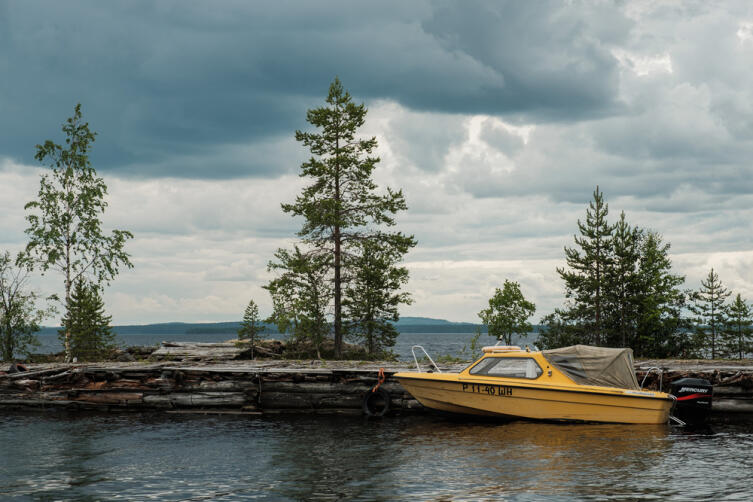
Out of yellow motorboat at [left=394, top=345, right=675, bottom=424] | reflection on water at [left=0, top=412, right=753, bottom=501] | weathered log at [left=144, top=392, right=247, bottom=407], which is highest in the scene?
yellow motorboat at [left=394, top=345, right=675, bottom=424]

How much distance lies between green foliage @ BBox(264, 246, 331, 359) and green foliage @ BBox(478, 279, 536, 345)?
3954cm

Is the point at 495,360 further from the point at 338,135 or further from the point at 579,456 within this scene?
the point at 338,135

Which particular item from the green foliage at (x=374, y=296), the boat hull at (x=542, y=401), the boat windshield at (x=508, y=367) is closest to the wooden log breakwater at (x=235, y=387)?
the boat hull at (x=542, y=401)

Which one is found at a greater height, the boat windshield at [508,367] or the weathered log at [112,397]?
the boat windshield at [508,367]

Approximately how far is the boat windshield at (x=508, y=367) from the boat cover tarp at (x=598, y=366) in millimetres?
620

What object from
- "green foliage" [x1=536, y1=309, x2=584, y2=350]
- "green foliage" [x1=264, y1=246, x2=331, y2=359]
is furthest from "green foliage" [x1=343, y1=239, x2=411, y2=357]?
"green foliage" [x1=536, y1=309, x2=584, y2=350]

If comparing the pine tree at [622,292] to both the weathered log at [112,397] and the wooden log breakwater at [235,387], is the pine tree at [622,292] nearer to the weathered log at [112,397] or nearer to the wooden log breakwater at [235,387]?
the wooden log breakwater at [235,387]

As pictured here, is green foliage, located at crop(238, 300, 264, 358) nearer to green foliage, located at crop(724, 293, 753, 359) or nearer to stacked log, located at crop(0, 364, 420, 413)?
stacked log, located at crop(0, 364, 420, 413)

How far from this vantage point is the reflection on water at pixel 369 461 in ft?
40.6

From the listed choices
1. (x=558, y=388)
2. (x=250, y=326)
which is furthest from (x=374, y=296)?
(x=558, y=388)

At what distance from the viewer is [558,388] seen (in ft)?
63.7

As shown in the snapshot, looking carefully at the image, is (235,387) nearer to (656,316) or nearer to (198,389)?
(198,389)

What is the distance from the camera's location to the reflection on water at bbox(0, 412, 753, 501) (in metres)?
12.4

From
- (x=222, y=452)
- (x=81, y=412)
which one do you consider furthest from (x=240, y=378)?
(x=222, y=452)
